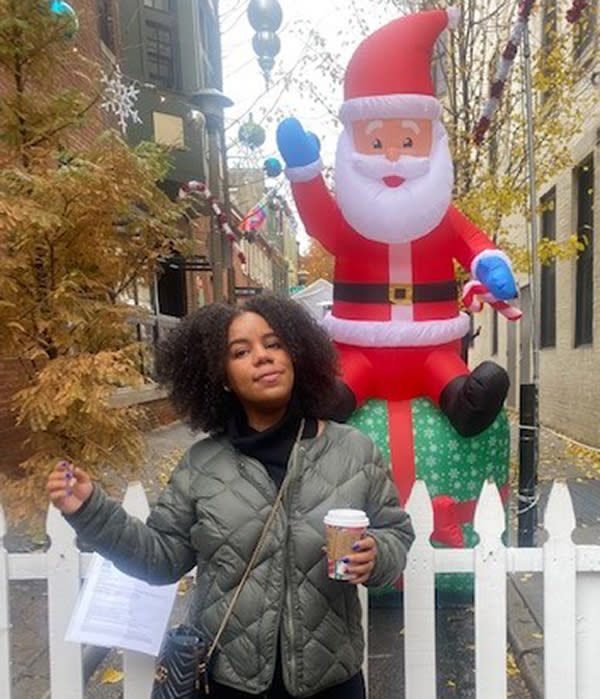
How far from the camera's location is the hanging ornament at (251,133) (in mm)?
10328

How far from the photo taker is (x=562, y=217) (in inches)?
Answer: 398

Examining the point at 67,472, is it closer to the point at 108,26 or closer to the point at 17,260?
the point at 17,260

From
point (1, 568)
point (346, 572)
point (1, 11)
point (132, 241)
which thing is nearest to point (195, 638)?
point (346, 572)

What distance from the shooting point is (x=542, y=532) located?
5.04 m

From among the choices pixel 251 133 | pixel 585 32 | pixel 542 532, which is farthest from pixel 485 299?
pixel 251 133

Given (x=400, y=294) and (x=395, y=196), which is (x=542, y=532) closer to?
(x=400, y=294)

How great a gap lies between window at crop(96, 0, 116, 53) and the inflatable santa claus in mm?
7475

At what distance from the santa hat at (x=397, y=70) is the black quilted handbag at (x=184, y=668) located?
103 inches

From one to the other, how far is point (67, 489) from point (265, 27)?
19.2 feet

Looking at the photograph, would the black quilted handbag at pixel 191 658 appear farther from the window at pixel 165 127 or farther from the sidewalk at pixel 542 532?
the window at pixel 165 127

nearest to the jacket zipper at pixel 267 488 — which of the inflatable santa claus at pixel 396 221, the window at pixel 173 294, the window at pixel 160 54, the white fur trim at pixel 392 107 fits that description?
the inflatable santa claus at pixel 396 221

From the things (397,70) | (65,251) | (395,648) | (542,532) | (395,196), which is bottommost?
(542,532)

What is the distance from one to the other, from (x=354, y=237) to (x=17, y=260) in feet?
6.24

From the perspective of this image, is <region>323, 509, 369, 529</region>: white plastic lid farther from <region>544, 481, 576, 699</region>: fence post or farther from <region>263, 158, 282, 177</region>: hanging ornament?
<region>263, 158, 282, 177</region>: hanging ornament
